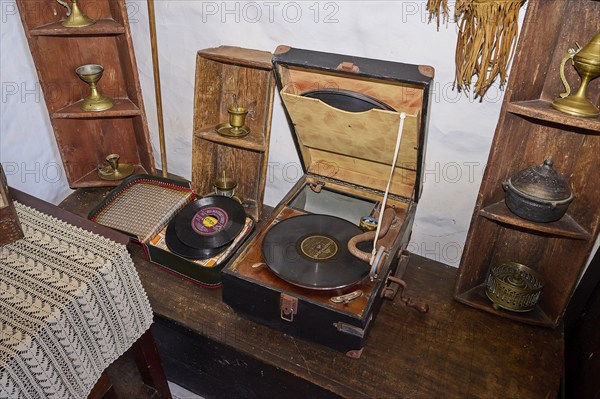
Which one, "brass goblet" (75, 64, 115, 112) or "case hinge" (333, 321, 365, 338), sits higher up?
"brass goblet" (75, 64, 115, 112)

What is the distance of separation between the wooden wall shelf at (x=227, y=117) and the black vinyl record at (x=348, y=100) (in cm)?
27

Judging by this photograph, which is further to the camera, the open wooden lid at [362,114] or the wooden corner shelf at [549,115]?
the open wooden lid at [362,114]

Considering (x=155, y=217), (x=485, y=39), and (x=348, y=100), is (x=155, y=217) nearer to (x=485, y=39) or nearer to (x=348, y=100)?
Answer: (x=348, y=100)

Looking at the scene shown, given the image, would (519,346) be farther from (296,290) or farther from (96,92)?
(96,92)

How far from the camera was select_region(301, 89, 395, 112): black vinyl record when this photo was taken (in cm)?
175

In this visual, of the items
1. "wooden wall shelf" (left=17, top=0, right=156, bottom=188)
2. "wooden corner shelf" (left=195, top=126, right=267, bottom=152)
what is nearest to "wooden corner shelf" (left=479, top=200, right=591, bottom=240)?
"wooden corner shelf" (left=195, top=126, right=267, bottom=152)

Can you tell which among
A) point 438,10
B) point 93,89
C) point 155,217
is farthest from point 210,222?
point 438,10

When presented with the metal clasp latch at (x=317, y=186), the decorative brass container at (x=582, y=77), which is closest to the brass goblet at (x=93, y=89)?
the metal clasp latch at (x=317, y=186)

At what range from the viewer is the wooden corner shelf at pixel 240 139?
2078mm

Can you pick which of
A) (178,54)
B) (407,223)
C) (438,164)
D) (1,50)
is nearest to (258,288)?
(407,223)

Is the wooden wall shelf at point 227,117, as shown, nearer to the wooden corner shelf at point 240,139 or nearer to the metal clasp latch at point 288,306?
the wooden corner shelf at point 240,139

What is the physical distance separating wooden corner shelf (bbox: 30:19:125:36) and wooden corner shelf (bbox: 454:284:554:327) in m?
1.93

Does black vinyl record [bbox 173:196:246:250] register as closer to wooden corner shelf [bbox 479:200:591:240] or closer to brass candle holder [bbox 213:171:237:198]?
brass candle holder [bbox 213:171:237:198]

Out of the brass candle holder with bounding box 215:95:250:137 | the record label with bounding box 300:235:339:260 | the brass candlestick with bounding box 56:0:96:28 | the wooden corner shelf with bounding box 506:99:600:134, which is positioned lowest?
the record label with bounding box 300:235:339:260
